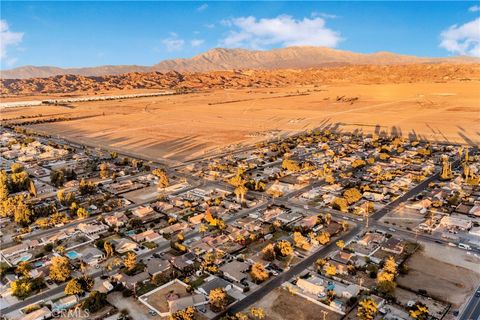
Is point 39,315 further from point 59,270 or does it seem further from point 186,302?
point 186,302

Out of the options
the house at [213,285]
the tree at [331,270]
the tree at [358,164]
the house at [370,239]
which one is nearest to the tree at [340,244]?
the house at [370,239]

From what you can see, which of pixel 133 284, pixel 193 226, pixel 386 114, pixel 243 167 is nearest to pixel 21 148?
pixel 243 167

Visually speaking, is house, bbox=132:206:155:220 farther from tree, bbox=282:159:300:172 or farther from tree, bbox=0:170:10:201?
tree, bbox=282:159:300:172

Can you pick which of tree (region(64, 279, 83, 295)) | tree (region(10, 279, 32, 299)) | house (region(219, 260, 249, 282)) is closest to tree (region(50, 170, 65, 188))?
tree (region(10, 279, 32, 299))

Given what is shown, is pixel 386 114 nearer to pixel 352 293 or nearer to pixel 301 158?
pixel 301 158

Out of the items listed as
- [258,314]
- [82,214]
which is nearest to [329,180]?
[258,314]
